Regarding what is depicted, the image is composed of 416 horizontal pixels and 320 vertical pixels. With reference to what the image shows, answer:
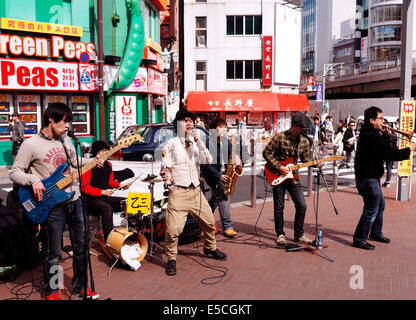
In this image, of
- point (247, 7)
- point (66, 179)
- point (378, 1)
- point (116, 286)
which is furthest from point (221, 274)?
point (378, 1)

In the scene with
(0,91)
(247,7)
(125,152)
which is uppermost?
(247,7)

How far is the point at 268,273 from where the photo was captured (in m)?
5.22

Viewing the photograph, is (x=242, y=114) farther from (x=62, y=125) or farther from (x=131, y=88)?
(x=62, y=125)

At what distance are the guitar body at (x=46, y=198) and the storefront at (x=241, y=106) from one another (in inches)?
1079

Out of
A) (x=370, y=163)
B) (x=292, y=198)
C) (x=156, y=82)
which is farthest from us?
(x=156, y=82)

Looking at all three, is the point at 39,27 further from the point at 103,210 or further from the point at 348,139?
the point at 103,210

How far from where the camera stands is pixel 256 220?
8031 mm

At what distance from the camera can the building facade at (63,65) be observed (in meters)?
15.7

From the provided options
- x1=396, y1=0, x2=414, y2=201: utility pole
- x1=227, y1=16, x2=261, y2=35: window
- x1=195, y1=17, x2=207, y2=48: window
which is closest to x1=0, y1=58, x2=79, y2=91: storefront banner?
x1=396, y1=0, x2=414, y2=201: utility pole

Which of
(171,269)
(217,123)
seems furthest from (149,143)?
(171,269)

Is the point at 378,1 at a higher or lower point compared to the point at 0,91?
higher

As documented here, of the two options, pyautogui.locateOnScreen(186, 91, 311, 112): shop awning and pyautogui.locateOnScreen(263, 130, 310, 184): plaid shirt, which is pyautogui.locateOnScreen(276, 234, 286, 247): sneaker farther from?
pyautogui.locateOnScreen(186, 91, 311, 112): shop awning

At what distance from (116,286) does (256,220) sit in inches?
148

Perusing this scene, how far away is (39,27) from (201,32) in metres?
19.5
